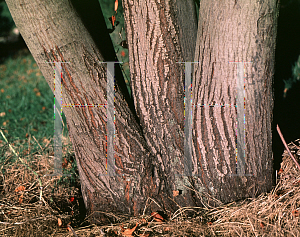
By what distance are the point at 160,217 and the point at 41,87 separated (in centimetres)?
426

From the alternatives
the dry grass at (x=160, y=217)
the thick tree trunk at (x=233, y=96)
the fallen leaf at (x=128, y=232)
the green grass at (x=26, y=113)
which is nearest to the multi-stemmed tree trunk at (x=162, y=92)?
the thick tree trunk at (x=233, y=96)

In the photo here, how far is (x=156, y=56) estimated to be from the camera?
2018 mm

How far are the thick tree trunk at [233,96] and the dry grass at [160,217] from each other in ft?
0.49

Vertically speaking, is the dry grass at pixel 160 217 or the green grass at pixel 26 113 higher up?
the green grass at pixel 26 113

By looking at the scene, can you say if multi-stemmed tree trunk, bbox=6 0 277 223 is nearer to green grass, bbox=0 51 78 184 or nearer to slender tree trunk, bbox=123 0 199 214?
slender tree trunk, bbox=123 0 199 214

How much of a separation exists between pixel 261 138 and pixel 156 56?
0.97 metres

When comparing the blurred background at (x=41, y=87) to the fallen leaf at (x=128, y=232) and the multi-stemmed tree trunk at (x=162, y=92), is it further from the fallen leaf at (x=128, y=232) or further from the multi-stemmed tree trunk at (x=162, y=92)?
the fallen leaf at (x=128, y=232)

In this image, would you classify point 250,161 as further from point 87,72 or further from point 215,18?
point 87,72

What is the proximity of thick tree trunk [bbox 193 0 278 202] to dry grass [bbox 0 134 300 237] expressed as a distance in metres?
0.15

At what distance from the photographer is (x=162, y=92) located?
82.9 inches

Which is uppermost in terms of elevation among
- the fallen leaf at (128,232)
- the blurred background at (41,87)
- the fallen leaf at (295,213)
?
the blurred background at (41,87)

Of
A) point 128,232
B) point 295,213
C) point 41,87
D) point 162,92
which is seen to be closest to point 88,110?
point 162,92

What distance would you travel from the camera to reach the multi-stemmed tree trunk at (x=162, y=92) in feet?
5.95

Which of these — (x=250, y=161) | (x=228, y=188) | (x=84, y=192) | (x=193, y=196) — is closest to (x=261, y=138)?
(x=250, y=161)
